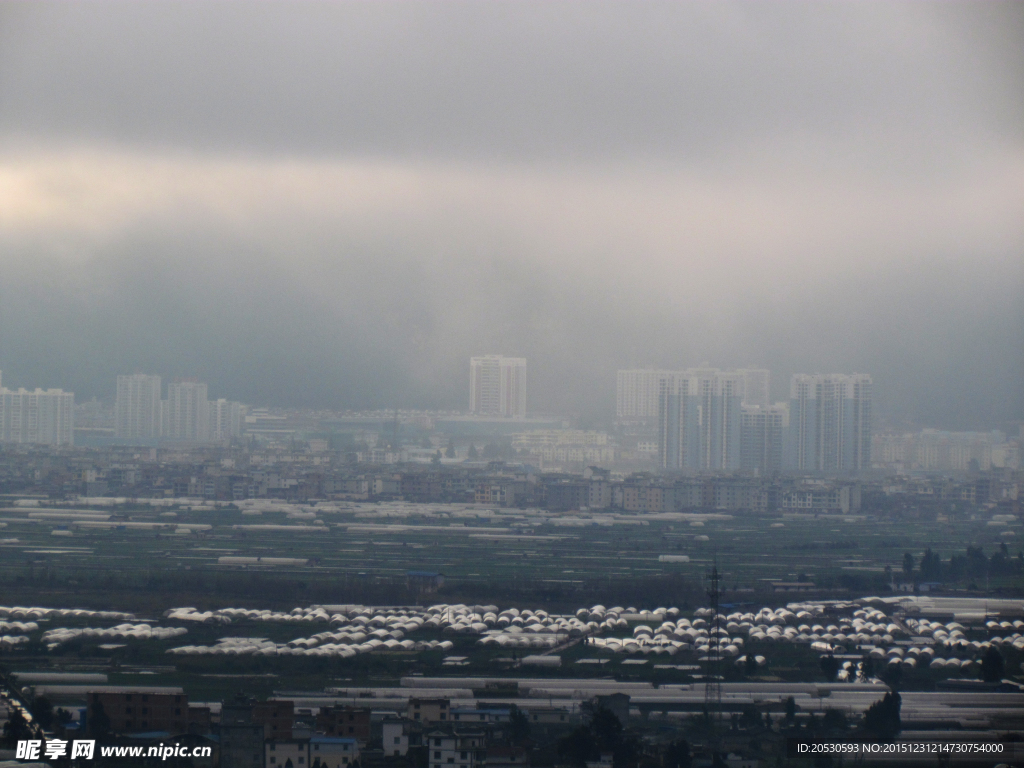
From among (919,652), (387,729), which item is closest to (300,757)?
(387,729)

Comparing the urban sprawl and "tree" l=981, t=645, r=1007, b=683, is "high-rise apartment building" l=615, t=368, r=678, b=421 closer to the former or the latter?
the urban sprawl

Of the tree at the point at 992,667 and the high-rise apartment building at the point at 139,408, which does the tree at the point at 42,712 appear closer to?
the tree at the point at 992,667

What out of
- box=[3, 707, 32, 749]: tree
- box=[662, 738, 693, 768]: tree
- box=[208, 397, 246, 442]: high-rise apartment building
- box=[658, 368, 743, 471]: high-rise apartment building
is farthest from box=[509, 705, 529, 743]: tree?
box=[208, 397, 246, 442]: high-rise apartment building

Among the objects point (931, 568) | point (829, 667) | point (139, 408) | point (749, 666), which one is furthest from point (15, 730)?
point (139, 408)

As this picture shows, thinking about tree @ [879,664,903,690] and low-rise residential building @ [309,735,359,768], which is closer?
low-rise residential building @ [309,735,359,768]

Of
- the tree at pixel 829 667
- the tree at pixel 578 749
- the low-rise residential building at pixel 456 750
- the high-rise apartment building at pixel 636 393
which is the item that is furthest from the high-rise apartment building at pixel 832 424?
the low-rise residential building at pixel 456 750

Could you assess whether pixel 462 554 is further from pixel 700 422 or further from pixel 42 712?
pixel 700 422
